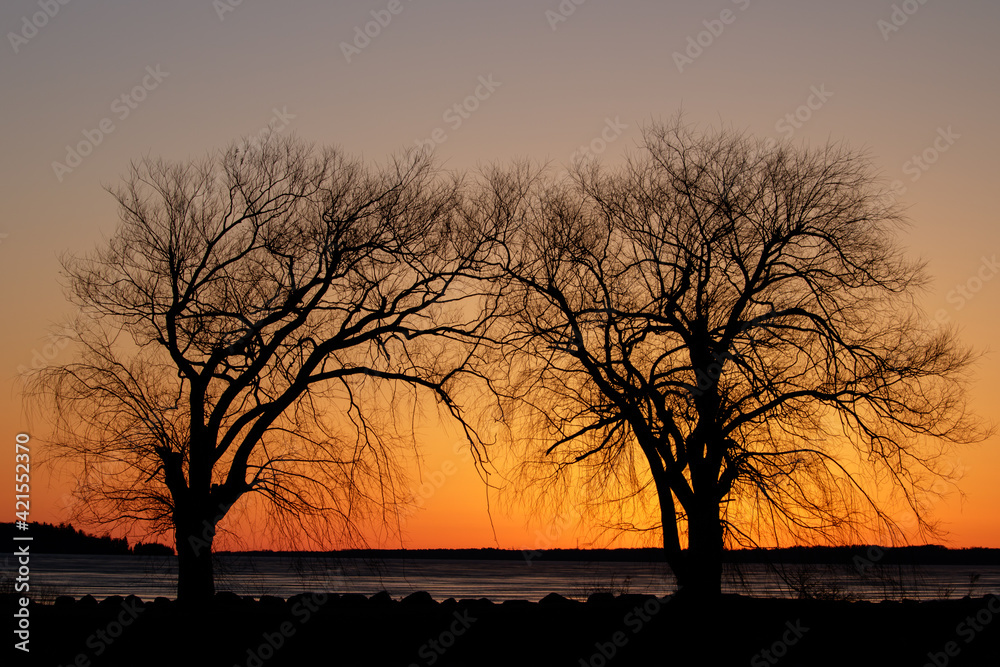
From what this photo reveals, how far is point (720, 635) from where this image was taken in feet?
45.8

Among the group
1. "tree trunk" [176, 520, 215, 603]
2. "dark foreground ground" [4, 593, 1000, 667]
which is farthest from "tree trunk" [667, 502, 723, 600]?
"tree trunk" [176, 520, 215, 603]

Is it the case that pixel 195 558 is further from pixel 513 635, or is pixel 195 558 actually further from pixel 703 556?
pixel 703 556

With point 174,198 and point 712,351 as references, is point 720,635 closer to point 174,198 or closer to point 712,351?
point 712,351

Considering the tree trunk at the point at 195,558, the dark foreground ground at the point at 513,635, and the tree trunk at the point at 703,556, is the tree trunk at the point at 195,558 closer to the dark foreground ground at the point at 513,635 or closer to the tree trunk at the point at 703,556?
the dark foreground ground at the point at 513,635

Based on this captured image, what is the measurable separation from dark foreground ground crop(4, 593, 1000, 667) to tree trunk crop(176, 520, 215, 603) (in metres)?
0.52

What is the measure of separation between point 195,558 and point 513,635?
19.8 feet

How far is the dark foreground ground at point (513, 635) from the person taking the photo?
13.0 m

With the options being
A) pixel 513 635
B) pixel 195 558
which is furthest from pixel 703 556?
pixel 195 558

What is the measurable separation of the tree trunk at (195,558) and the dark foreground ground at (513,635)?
523mm

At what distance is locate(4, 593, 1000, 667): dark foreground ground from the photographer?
13.0 metres

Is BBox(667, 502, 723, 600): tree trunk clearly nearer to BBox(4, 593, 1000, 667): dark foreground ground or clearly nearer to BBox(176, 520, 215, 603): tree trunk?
BBox(4, 593, 1000, 667): dark foreground ground

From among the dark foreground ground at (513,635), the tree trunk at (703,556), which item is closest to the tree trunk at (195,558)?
the dark foreground ground at (513,635)

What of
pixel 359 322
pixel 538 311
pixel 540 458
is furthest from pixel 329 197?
pixel 540 458

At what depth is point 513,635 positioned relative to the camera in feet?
45.5
